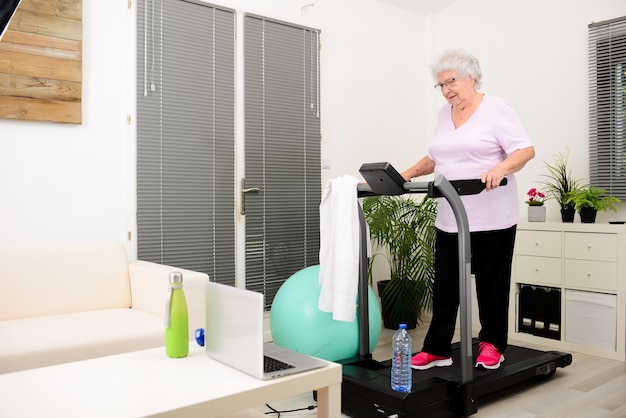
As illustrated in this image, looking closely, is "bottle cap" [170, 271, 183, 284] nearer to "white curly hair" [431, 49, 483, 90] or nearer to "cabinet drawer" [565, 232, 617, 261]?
"white curly hair" [431, 49, 483, 90]

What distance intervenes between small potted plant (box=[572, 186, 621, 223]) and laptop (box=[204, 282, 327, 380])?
2586 mm

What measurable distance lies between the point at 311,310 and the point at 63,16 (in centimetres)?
208

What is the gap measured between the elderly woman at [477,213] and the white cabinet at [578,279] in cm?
107

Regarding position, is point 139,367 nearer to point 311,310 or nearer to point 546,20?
point 311,310

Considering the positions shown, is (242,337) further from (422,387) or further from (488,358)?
(488,358)

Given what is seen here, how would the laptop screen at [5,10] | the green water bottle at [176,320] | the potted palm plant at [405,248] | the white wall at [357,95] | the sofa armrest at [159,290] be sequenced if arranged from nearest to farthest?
the laptop screen at [5,10]
the green water bottle at [176,320]
the sofa armrest at [159,290]
the white wall at [357,95]
the potted palm plant at [405,248]

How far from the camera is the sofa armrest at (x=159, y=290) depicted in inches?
114

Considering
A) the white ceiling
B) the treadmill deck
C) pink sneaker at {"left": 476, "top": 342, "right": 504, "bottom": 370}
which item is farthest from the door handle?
the white ceiling

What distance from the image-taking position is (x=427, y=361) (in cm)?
290

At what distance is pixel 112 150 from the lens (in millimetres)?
3447

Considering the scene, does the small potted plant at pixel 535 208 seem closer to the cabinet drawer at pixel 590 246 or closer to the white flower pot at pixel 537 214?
the white flower pot at pixel 537 214

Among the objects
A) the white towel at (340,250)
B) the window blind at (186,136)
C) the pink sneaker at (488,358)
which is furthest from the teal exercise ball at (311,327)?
the window blind at (186,136)

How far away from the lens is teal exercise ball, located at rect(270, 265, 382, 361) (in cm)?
292

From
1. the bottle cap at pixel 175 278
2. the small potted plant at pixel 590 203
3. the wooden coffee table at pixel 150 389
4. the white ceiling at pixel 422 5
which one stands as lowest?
the wooden coffee table at pixel 150 389
